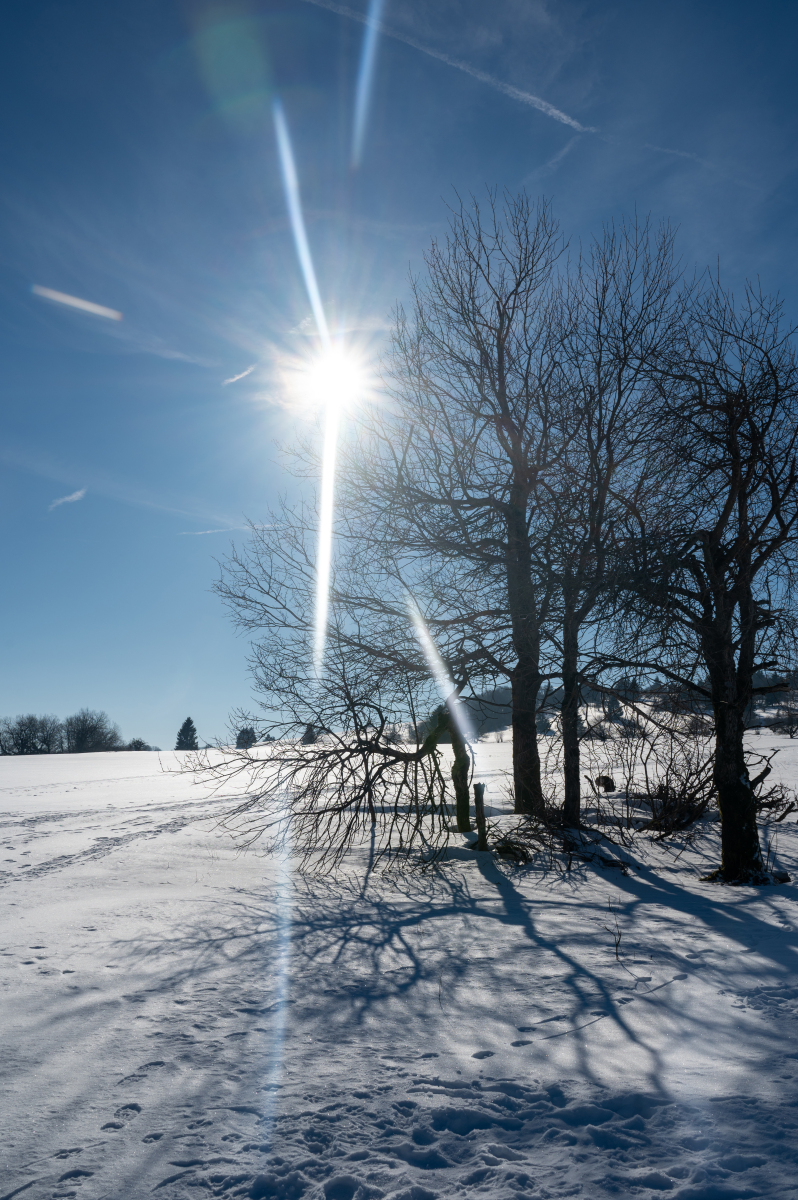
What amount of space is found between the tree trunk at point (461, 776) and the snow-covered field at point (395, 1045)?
364cm

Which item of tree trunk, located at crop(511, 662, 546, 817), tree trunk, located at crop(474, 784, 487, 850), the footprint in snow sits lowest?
the footprint in snow

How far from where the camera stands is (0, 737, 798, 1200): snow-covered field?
99.2 inches

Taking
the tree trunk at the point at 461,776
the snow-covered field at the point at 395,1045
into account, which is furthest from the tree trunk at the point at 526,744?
the snow-covered field at the point at 395,1045

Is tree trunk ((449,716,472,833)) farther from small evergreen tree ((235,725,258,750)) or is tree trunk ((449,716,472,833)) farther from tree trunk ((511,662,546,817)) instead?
small evergreen tree ((235,725,258,750))

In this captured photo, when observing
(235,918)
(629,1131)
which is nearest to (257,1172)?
(629,1131)

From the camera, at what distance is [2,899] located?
22.6ft

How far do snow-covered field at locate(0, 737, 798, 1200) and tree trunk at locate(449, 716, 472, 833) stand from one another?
364 cm

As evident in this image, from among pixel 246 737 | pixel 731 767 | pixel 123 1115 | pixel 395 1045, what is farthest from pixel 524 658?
pixel 123 1115

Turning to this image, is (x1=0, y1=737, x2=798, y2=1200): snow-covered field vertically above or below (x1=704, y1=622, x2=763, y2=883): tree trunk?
below

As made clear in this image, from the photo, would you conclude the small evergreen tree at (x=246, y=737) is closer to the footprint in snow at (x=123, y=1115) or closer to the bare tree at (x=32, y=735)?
the footprint in snow at (x=123, y=1115)

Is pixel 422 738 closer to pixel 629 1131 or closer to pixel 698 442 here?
pixel 698 442

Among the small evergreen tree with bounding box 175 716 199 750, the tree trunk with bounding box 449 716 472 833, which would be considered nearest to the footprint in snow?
the tree trunk with bounding box 449 716 472 833

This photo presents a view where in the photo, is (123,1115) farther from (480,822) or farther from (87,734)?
(87,734)

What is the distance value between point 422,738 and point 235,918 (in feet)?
14.9
